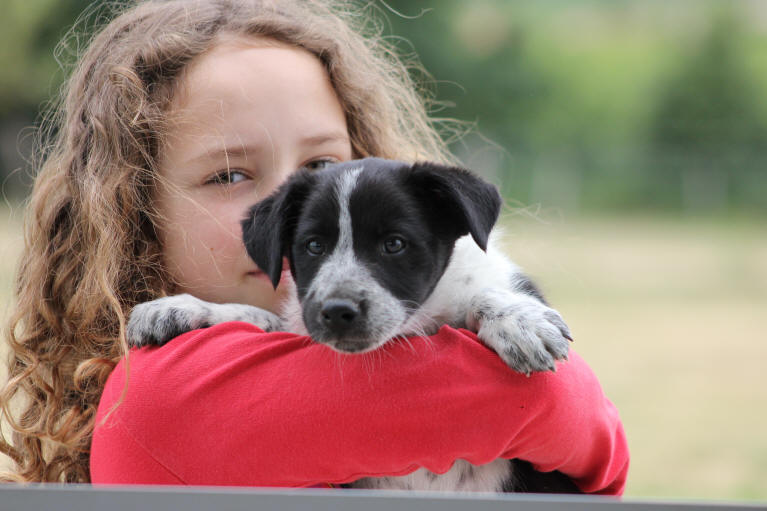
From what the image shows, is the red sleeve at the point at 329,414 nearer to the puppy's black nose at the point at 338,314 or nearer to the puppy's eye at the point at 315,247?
the puppy's black nose at the point at 338,314

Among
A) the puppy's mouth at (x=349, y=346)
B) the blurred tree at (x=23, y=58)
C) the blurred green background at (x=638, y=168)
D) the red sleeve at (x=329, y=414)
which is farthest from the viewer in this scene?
the blurred tree at (x=23, y=58)

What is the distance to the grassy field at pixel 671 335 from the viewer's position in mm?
6023

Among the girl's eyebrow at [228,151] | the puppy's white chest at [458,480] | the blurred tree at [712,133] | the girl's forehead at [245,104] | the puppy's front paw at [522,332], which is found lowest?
the blurred tree at [712,133]

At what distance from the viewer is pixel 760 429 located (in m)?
7.57

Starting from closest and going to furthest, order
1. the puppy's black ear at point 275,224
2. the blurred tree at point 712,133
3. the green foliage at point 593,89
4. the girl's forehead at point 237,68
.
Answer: the puppy's black ear at point 275,224
the girl's forehead at point 237,68
the green foliage at point 593,89
the blurred tree at point 712,133

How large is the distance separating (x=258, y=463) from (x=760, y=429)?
7224 mm

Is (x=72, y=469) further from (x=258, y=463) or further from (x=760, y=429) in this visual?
(x=760, y=429)

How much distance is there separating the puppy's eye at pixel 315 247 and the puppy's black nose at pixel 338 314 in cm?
22

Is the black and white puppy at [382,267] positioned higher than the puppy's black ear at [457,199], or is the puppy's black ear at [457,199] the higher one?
the puppy's black ear at [457,199]

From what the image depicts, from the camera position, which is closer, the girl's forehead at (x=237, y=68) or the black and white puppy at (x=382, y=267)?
the black and white puppy at (x=382, y=267)

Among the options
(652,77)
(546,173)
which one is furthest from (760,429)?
(652,77)

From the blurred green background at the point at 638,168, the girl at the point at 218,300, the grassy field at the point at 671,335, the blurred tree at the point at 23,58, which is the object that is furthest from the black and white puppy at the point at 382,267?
the blurred tree at the point at 23,58

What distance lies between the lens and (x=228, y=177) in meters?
2.24

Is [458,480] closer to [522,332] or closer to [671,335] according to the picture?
[522,332]
